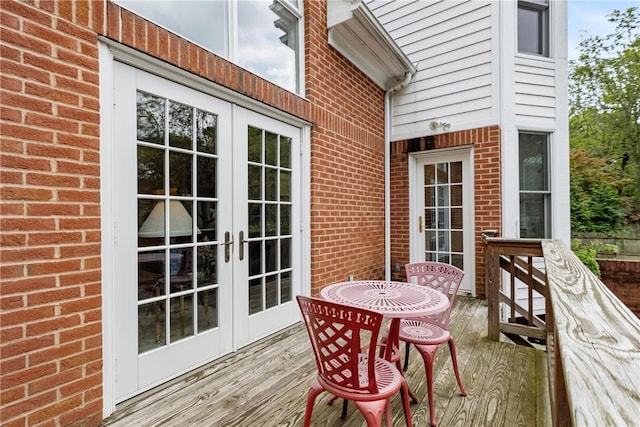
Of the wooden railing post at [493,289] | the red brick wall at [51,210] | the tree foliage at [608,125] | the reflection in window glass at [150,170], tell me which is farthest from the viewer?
the tree foliage at [608,125]

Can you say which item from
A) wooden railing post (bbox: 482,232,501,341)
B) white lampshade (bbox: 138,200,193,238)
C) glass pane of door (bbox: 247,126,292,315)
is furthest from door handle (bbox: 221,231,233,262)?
wooden railing post (bbox: 482,232,501,341)

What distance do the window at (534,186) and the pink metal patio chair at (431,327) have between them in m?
2.78

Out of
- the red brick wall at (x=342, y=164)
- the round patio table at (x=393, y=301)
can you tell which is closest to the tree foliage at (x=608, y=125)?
the red brick wall at (x=342, y=164)

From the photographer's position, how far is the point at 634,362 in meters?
0.65

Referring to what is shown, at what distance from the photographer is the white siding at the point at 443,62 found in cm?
451

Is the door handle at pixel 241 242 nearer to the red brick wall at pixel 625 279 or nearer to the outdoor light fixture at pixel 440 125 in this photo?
the outdoor light fixture at pixel 440 125

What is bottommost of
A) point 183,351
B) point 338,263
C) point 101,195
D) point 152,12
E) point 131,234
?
point 183,351

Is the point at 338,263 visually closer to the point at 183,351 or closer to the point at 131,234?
the point at 183,351

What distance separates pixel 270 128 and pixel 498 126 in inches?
124

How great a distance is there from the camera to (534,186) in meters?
4.57

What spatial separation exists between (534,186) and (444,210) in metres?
1.22

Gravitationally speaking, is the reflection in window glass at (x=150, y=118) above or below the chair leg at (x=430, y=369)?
above

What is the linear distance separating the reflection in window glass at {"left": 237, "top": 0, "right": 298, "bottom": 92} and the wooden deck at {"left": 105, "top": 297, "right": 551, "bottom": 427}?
8.33ft

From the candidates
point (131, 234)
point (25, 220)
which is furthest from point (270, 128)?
point (25, 220)
